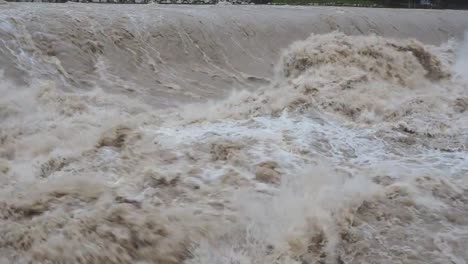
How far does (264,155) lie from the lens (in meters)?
3.98

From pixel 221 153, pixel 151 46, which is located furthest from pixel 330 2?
pixel 221 153

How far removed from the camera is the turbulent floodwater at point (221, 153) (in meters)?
2.99

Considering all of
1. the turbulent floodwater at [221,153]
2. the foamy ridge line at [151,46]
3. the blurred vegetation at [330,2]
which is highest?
the blurred vegetation at [330,2]

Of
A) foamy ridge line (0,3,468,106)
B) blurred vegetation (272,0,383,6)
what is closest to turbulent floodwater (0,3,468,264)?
foamy ridge line (0,3,468,106)

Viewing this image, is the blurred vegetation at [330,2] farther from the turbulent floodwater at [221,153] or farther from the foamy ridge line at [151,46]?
the turbulent floodwater at [221,153]

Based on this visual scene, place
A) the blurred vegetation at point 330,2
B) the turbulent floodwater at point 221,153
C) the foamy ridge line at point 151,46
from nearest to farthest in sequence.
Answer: the turbulent floodwater at point 221,153 → the foamy ridge line at point 151,46 → the blurred vegetation at point 330,2

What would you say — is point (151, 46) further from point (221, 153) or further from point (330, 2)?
point (330, 2)

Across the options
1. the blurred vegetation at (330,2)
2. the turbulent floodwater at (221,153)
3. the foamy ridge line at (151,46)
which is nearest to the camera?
the turbulent floodwater at (221,153)

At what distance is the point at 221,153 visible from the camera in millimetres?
4039

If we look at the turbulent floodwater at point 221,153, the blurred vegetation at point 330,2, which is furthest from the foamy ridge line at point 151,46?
the blurred vegetation at point 330,2

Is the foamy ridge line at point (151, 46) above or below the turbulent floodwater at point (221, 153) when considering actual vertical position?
above

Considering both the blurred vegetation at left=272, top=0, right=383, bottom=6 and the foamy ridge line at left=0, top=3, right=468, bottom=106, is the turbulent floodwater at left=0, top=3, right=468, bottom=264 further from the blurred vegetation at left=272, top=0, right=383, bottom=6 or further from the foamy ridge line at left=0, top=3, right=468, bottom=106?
the blurred vegetation at left=272, top=0, right=383, bottom=6

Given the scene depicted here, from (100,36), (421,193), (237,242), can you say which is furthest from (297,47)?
(237,242)

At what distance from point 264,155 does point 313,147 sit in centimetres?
47
